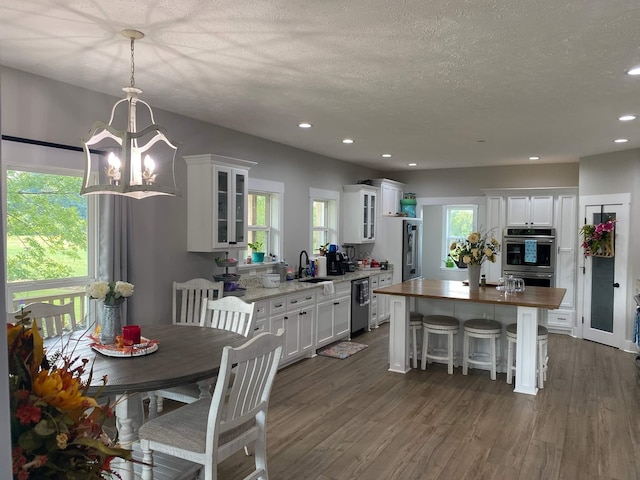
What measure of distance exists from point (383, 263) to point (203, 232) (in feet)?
13.0

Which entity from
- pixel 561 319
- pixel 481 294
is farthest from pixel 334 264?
pixel 561 319

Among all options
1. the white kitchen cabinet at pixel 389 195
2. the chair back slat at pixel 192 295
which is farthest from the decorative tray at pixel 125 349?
the white kitchen cabinet at pixel 389 195

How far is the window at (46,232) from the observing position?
3307 millimetres

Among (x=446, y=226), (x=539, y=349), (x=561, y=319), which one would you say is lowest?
(x=561, y=319)

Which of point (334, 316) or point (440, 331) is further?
point (334, 316)

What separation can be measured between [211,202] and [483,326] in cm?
294

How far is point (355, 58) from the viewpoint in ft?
9.77

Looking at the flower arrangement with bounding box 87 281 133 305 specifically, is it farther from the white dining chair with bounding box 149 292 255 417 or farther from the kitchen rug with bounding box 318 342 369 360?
the kitchen rug with bounding box 318 342 369 360

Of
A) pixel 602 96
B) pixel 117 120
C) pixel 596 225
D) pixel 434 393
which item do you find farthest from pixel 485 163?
pixel 117 120

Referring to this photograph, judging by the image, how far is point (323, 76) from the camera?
3.34 metres

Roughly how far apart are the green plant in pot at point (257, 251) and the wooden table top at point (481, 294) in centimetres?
144

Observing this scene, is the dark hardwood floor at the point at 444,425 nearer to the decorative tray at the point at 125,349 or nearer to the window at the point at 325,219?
the decorative tray at the point at 125,349

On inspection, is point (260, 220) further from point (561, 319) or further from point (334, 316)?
point (561, 319)

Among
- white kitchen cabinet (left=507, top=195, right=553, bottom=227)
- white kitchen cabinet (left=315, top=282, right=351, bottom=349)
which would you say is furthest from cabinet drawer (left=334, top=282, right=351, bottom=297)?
white kitchen cabinet (left=507, top=195, right=553, bottom=227)
